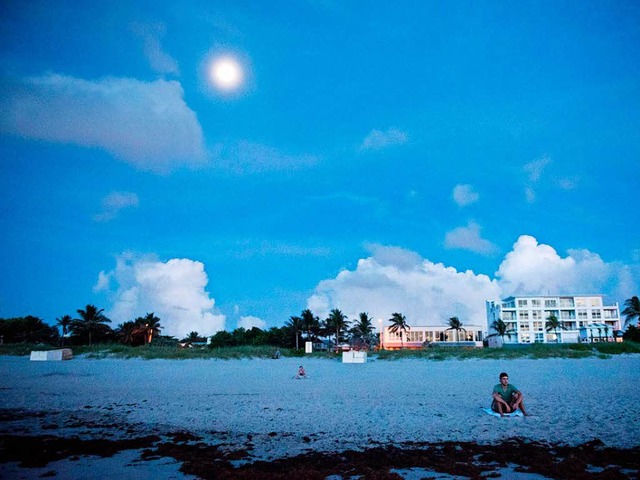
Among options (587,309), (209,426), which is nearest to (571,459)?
(209,426)

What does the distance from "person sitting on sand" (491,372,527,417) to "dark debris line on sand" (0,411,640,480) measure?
2.65 m

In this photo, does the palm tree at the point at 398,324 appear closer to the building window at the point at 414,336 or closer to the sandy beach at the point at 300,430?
the building window at the point at 414,336

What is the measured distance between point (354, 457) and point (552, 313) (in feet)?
345

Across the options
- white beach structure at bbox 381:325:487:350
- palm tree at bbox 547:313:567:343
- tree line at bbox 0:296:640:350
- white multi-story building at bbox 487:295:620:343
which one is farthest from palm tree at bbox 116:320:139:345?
palm tree at bbox 547:313:567:343

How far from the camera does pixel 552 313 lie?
9931cm

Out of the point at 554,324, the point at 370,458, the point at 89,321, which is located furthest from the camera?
the point at 554,324

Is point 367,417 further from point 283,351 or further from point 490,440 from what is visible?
point 283,351

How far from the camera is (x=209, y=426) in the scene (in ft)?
35.3

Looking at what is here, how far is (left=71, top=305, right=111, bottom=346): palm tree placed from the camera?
68.8 meters

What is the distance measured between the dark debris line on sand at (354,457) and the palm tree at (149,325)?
7051 centimetres

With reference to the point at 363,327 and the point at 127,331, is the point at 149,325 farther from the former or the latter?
the point at 363,327

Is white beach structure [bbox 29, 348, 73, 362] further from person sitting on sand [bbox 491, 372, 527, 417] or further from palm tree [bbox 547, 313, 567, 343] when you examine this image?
palm tree [bbox 547, 313, 567, 343]

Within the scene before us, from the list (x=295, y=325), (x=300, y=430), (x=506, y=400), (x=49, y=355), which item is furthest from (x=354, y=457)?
(x=295, y=325)

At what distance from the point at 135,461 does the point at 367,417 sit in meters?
6.23
